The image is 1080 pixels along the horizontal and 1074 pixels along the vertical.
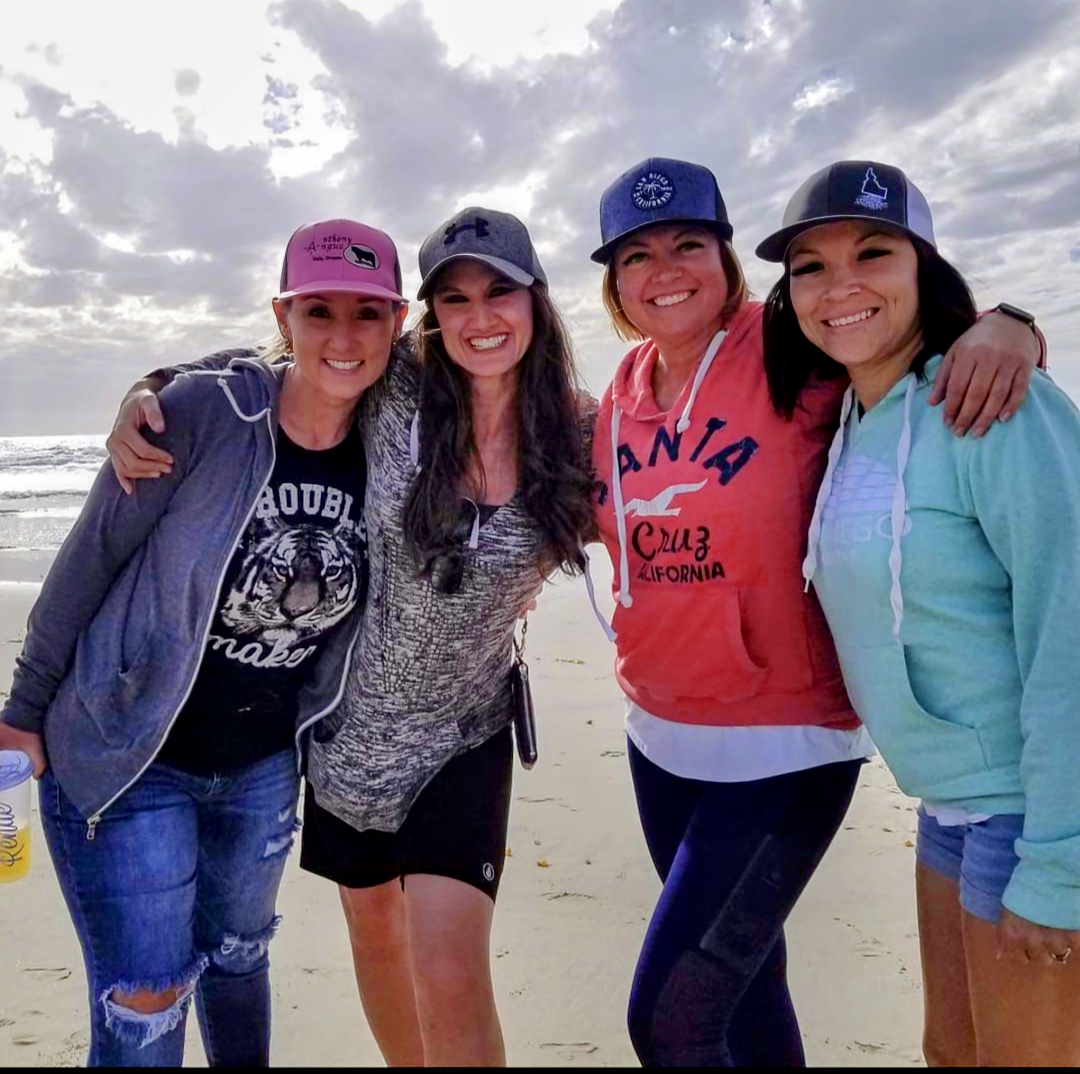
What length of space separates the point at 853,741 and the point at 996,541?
2.75 feet

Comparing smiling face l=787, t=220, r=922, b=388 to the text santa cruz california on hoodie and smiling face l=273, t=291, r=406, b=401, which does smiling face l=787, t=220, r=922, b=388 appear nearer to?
the text santa cruz california on hoodie

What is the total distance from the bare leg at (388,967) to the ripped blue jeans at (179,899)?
311 mm

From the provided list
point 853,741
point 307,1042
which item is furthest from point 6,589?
point 853,741

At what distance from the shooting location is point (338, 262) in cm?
278

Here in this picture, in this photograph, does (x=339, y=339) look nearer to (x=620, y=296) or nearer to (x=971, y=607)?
(x=620, y=296)

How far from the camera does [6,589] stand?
→ 13242mm

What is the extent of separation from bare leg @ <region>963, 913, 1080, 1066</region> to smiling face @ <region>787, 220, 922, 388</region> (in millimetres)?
1431

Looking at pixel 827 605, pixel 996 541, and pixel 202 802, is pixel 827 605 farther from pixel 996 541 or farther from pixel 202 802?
pixel 202 802

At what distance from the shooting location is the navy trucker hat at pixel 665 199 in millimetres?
2709

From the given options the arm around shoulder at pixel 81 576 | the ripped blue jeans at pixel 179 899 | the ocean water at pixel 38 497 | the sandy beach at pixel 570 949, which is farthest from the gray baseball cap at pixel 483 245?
the ocean water at pixel 38 497

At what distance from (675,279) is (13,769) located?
2415 mm

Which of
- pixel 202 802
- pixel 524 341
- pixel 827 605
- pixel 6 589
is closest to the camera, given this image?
pixel 827 605

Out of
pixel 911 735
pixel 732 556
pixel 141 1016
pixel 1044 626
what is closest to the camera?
pixel 1044 626

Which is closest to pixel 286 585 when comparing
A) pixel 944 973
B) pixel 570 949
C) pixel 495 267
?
pixel 495 267
